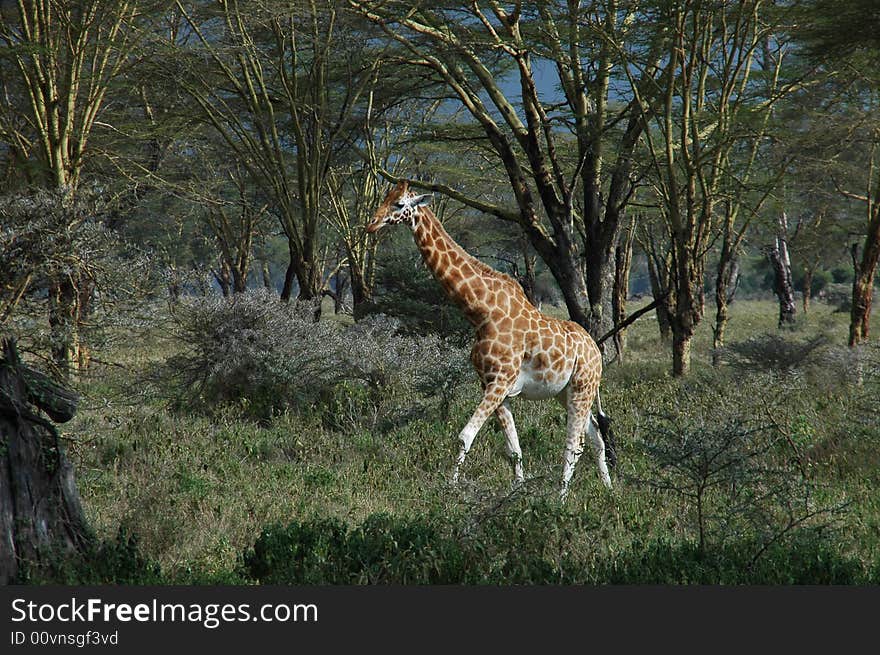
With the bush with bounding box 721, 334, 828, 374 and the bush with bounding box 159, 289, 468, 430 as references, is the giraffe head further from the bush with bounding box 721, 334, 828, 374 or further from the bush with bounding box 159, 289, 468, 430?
the bush with bounding box 721, 334, 828, 374

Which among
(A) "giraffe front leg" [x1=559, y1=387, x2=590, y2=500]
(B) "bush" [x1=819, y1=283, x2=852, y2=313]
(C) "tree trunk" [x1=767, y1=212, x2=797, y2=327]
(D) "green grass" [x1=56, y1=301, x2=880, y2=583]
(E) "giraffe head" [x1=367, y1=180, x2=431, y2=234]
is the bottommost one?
(B) "bush" [x1=819, y1=283, x2=852, y2=313]

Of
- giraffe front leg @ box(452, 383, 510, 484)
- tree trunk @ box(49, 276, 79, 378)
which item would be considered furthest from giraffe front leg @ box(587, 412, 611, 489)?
tree trunk @ box(49, 276, 79, 378)

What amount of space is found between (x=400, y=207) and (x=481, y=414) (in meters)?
1.77

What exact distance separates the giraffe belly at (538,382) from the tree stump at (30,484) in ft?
11.1

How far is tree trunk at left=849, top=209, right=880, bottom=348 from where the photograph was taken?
13703 millimetres

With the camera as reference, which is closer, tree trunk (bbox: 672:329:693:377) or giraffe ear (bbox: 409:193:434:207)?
giraffe ear (bbox: 409:193:434:207)

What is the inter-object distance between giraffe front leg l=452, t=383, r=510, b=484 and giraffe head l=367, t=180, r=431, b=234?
149cm

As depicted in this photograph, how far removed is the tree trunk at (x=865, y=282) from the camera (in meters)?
13.7

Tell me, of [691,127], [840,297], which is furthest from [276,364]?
[840,297]

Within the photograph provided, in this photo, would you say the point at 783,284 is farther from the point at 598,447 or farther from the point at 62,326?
the point at 62,326

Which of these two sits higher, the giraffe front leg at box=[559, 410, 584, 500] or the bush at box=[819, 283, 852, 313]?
the giraffe front leg at box=[559, 410, 584, 500]

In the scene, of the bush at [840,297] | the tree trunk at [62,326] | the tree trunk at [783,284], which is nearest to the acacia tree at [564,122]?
the tree trunk at [62,326]

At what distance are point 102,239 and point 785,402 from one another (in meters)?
7.46

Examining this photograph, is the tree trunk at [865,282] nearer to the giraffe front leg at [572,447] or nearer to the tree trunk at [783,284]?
the giraffe front leg at [572,447]
